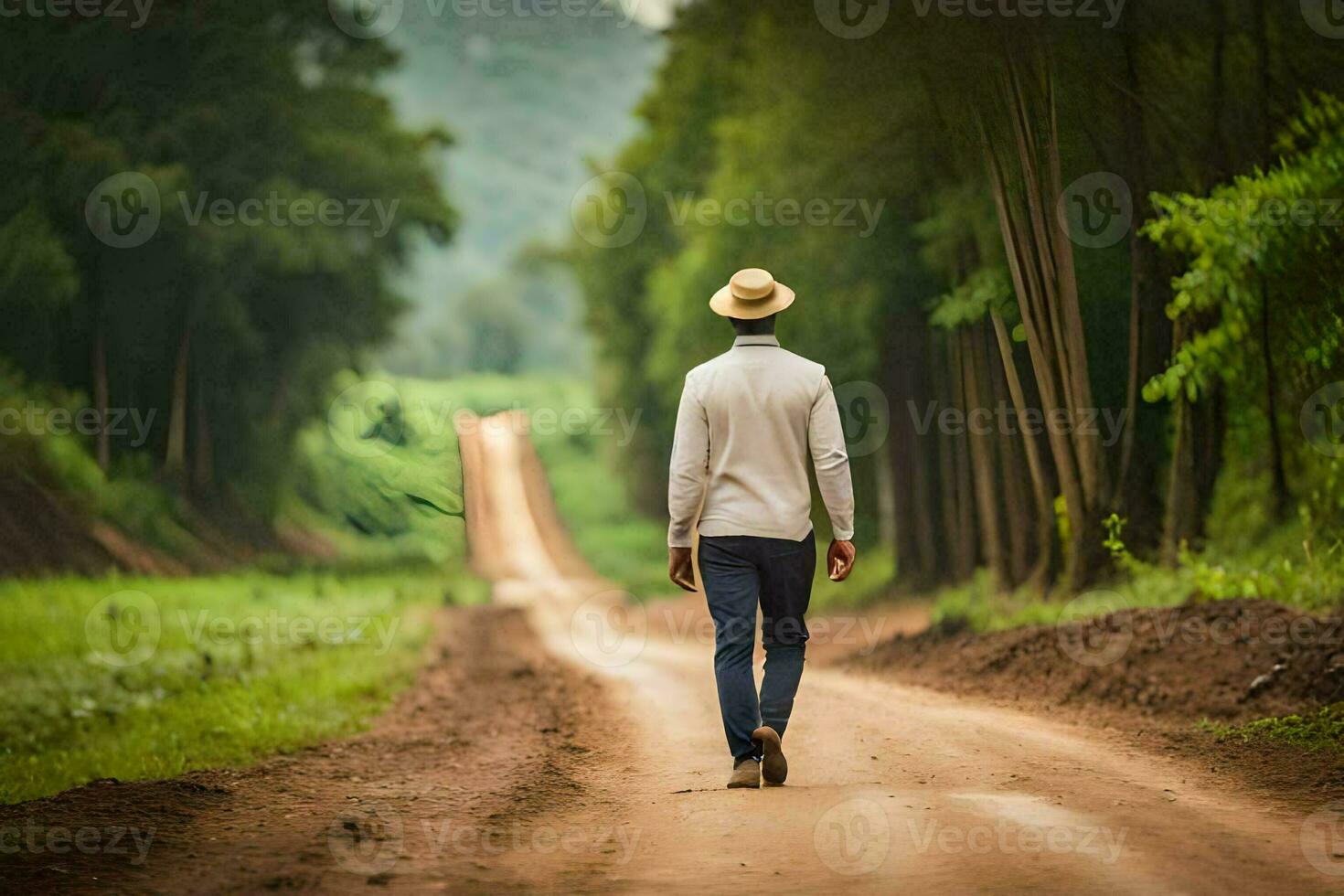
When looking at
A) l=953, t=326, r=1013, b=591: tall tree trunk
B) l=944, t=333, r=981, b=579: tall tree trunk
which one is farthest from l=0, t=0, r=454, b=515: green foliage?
l=953, t=326, r=1013, b=591: tall tree trunk

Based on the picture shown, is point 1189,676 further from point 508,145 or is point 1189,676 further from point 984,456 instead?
point 508,145

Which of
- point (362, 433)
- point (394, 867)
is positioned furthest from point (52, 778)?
point (394, 867)

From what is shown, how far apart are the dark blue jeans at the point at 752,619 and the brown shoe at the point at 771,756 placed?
8 centimetres

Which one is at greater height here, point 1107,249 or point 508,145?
point 508,145

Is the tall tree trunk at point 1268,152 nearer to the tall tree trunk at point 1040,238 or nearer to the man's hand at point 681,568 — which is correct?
the tall tree trunk at point 1040,238

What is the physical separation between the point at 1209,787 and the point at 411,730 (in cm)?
583

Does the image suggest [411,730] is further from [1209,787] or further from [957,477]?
[957,477]

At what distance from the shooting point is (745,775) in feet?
17.7

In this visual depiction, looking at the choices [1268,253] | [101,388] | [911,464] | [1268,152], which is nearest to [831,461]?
[1268,253]

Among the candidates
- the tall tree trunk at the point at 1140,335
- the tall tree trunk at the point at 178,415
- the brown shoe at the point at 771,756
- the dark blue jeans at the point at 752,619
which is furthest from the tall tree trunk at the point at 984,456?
the tall tree trunk at the point at 178,415

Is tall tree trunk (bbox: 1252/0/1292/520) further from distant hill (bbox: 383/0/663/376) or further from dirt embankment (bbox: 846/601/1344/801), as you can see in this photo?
distant hill (bbox: 383/0/663/376)

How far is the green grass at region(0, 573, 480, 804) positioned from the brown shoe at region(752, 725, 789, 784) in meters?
4.14

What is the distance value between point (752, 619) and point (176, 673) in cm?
850

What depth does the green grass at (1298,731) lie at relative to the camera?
6570 millimetres
